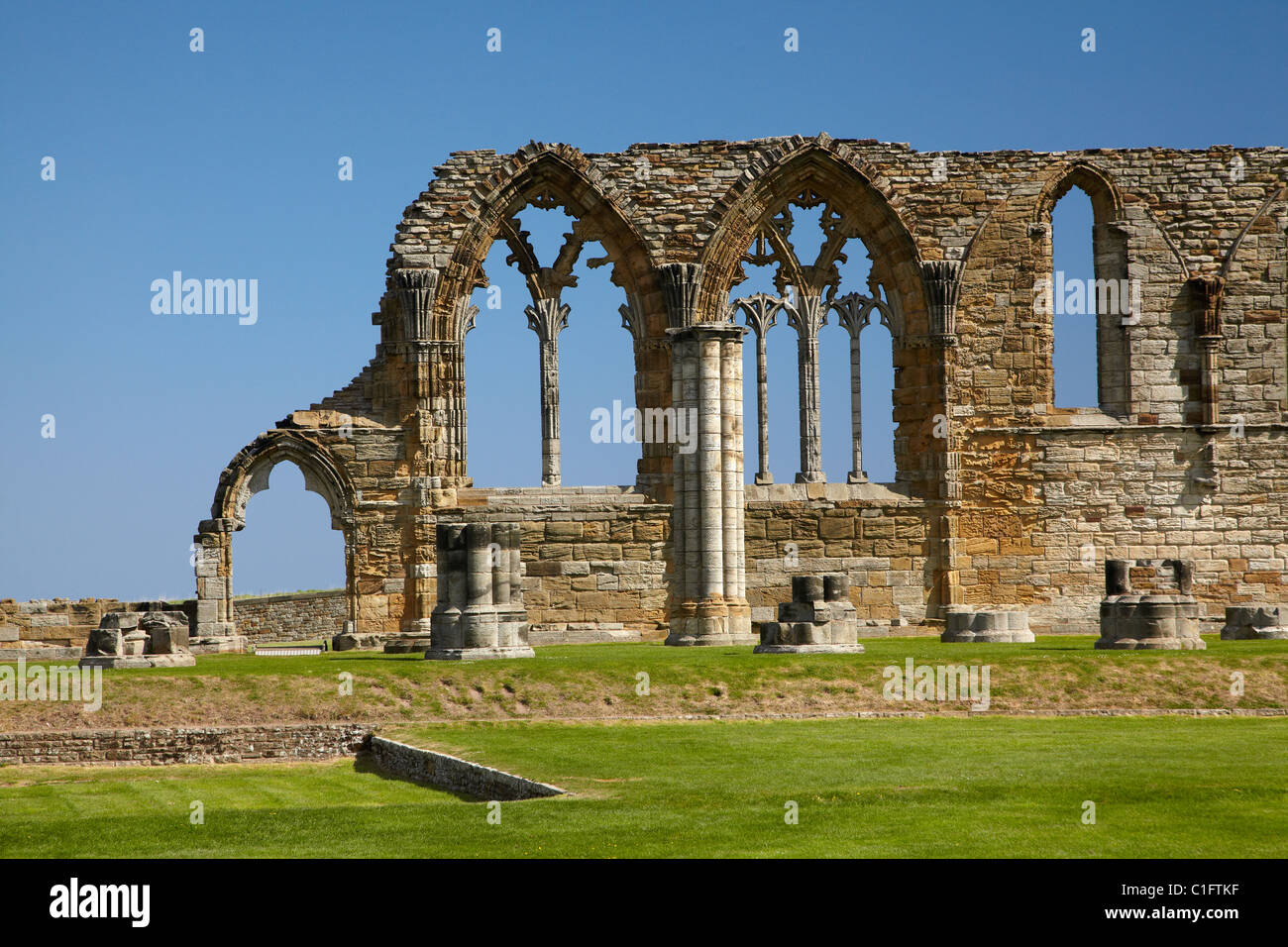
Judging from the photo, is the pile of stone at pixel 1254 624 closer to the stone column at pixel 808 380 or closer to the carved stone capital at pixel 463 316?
the stone column at pixel 808 380

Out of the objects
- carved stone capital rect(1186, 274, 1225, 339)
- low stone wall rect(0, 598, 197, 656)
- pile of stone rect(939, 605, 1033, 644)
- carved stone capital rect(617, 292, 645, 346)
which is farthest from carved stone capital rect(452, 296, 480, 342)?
carved stone capital rect(1186, 274, 1225, 339)

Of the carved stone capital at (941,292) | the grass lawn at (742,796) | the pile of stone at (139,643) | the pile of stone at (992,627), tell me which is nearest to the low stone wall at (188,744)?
the grass lawn at (742,796)

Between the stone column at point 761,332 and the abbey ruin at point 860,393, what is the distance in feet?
0.13

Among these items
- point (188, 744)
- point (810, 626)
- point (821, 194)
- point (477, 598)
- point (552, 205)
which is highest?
point (821, 194)

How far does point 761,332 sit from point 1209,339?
279 inches

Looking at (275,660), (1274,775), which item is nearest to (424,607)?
(275,660)

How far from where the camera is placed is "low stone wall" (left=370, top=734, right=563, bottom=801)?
11.5 meters

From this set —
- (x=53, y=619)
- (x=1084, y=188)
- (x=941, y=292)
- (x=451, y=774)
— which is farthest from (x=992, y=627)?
(x=53, y=619)

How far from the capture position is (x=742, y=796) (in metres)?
10.4

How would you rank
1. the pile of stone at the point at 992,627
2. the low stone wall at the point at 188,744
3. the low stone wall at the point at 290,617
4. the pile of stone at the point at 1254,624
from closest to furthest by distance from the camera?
the low stone wall at the point at 188,744, the pile of stone at the point at 1254,624, the pile of stone at the point at 992,627, the low stone wall at the point at 290,617

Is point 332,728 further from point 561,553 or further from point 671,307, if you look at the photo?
point 671,307

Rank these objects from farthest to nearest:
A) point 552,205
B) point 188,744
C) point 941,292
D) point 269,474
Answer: point 552,205
point 941,292
point 269,474
point 188,744

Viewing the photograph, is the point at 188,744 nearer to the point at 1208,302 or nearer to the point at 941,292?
the point at 941,292

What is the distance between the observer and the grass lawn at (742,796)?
8.88 metres
